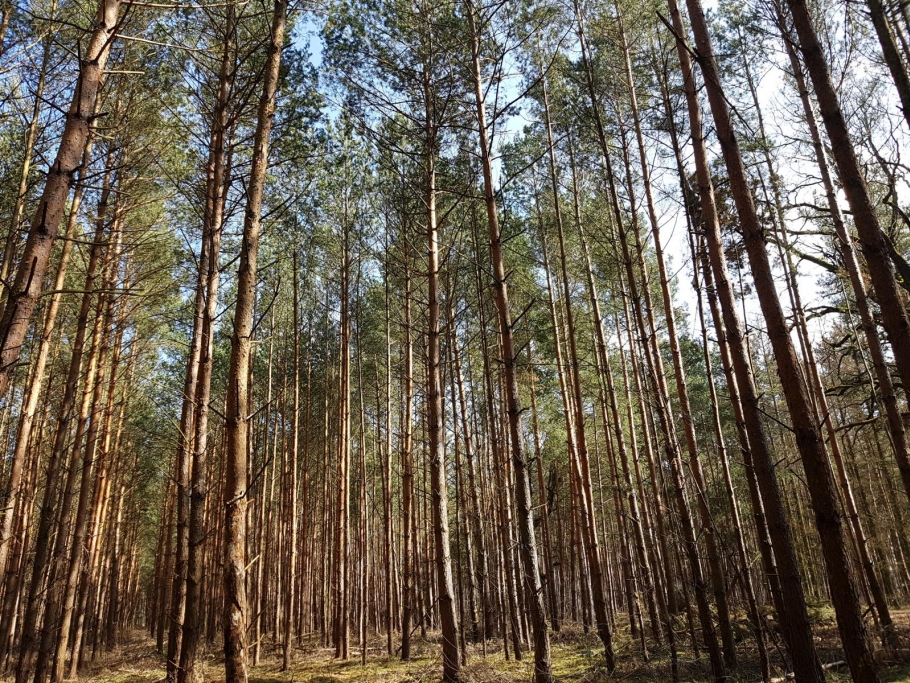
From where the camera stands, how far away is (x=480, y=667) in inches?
304

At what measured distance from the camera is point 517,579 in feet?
32.9

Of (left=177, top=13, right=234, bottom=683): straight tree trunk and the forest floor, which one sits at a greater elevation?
(left=177, top=13, right=234, bottom=683): straight tree trunk

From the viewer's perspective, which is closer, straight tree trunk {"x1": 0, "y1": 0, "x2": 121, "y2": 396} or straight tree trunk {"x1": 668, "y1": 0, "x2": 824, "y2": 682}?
straight tree trunk {"x1": 0, "y1": 0, "x2": 121, "y2": 396}

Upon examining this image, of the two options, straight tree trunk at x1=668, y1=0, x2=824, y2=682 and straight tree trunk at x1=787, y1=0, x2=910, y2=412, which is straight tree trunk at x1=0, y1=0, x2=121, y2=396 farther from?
straight tree trunk at x1=787, y1=0, x2=910, y2=412

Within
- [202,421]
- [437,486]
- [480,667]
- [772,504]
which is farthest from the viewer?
[480,667]

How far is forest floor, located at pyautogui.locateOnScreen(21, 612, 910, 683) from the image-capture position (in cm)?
691

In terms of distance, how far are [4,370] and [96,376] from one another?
716 cm

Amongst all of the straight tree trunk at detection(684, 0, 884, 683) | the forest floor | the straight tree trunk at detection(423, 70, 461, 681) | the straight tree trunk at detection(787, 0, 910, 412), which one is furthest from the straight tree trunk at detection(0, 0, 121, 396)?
the forest floor

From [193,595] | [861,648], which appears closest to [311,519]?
[193,595]

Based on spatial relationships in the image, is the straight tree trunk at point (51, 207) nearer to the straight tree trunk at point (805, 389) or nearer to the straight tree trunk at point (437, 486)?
the straight tree trunk at point (437, 486)

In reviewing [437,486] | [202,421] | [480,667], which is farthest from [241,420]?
[480,667]

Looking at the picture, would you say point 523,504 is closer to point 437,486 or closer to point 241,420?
point 437,486

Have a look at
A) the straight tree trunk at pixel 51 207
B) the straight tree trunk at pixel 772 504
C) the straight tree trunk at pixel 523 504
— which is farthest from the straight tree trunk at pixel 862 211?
the straight tree trunk at pixel 51 207

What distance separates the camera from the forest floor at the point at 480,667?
6.91 m
